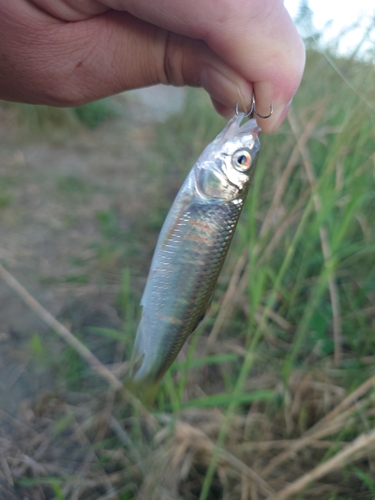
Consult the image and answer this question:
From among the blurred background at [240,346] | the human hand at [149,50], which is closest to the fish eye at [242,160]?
the human hand at [149,50]

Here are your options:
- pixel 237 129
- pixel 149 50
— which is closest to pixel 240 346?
pixel 237 129

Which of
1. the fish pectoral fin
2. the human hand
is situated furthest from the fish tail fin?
the human hand

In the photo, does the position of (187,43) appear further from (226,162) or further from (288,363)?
(288,363)

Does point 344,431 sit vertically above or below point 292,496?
above

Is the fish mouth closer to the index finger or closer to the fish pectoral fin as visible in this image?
the index finger

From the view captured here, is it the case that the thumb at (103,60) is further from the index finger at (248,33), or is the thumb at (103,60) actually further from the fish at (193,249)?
the fish at (193,249)

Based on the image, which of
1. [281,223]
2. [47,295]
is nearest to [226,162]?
[281,223]

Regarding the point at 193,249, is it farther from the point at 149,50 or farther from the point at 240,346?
the point at 240,346
